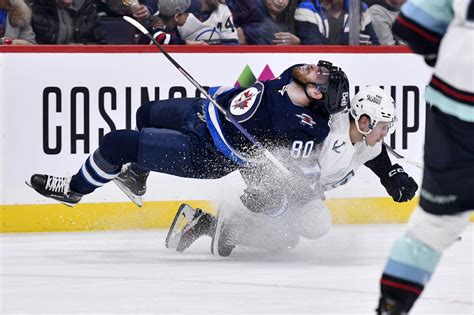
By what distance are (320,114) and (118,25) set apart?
1.77 meters

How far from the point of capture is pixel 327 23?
6.93 metres

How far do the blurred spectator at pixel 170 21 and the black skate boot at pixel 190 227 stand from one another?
131 cm

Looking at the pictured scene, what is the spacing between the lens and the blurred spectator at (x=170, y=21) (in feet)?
21.6

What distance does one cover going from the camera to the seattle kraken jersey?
523 cm

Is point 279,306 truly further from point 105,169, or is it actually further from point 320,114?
point 105,169

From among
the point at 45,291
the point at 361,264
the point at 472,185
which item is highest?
the point at 472,185

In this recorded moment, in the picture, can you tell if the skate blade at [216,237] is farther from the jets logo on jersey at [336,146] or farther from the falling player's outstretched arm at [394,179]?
the falling player's outstretched arm at [394,179]

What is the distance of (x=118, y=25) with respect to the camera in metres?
6.59

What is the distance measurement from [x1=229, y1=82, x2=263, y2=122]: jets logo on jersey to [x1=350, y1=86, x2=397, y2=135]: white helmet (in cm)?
44

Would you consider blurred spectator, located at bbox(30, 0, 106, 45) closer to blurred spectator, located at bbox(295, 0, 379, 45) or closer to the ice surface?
the ice surface

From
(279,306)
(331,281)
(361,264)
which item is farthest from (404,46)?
(279,306)

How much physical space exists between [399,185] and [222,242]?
904 mm

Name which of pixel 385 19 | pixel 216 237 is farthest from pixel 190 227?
pixel 385 19

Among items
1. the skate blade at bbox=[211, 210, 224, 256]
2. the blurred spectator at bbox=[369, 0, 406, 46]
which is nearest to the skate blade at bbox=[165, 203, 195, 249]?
the skate blade at bbox=[211, 210, 224, 256]
